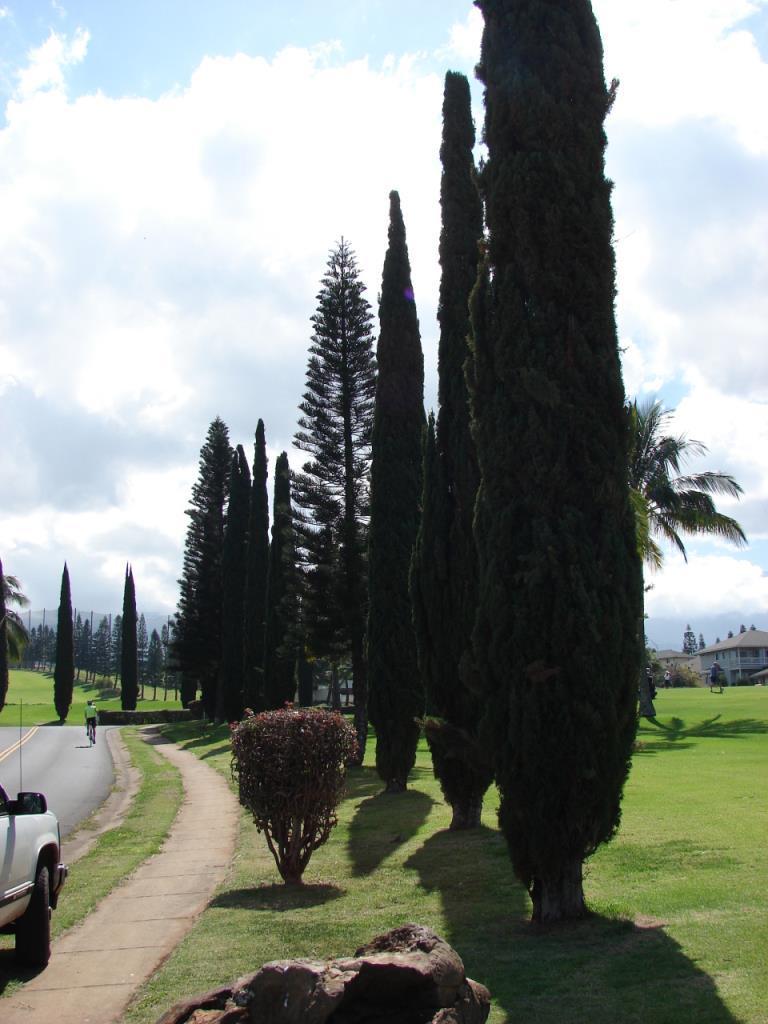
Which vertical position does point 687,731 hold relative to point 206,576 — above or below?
below

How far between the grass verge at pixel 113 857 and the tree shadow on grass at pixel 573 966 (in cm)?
319

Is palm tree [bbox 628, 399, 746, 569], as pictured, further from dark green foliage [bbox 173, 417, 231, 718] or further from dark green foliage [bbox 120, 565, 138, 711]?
dark green foliage [bbox 120, 565, 138, 711]

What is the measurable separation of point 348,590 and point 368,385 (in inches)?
257

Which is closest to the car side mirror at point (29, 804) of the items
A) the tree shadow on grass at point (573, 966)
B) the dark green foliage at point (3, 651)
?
the tree shadow on grass at point (573, 966)

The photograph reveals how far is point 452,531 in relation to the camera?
498 inches

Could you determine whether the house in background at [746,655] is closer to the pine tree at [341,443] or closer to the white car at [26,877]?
the pine tree at [341,443]

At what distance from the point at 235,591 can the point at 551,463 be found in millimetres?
39650

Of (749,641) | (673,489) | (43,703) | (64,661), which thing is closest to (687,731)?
(673,489)

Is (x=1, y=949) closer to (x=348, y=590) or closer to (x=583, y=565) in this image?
(x=583, y=565)

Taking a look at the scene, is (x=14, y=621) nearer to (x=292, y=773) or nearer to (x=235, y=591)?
(x=235, y=591)

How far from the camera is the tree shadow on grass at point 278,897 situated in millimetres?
8055

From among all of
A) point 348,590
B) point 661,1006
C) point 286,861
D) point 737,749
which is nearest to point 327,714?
point 286,861

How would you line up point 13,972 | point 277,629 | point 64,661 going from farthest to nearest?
point 64,661, point 277,629, point 13,972

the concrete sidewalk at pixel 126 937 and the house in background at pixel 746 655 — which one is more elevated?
the house in background at pixel 746 655
